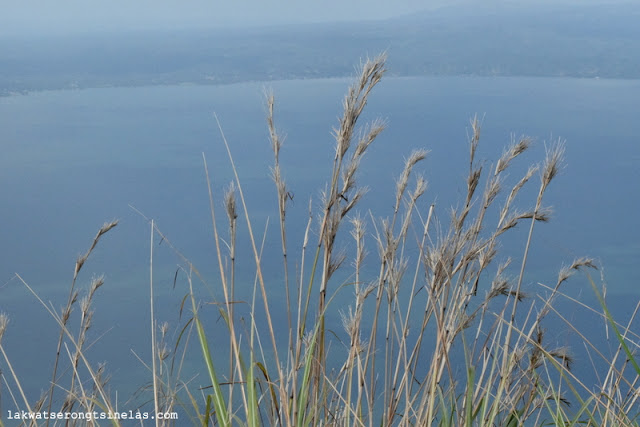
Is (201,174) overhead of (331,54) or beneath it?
beneath

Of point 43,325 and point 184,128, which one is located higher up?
point 184,128

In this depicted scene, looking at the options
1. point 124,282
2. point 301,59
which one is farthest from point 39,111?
point 124,282

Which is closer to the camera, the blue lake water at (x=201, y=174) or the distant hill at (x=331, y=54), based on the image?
the blue lake water at (x=201, y=174)

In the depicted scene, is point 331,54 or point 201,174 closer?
point 201,174

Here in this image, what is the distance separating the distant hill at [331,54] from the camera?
18484mm

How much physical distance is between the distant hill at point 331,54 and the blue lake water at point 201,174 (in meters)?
1.31

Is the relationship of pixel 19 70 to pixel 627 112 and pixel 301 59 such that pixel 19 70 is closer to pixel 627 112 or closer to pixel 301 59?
pixel 301 59

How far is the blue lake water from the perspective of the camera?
6664mm

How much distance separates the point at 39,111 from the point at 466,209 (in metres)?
15.6

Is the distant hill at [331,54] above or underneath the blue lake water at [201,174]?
above

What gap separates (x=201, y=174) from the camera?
1017 centimetres

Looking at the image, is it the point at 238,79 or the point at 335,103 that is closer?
the point at 335,103

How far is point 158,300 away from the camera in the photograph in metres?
6.60

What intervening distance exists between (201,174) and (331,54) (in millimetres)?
11734
